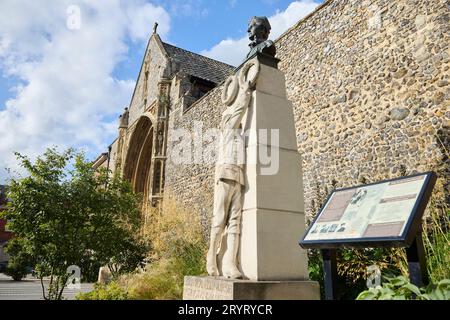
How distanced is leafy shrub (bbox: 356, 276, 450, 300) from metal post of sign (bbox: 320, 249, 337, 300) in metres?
0.56

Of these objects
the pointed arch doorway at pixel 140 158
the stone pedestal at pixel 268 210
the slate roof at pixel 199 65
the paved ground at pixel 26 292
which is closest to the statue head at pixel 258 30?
the stone pedestal at pixel 268 210

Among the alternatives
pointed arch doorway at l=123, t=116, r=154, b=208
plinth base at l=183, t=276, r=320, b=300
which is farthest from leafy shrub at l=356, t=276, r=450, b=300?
pointed arch doorway at l=123, t=116, r=154, b=208

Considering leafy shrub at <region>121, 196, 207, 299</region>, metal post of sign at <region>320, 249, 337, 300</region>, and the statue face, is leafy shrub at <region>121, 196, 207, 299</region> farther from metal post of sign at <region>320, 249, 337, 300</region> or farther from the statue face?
the statue face

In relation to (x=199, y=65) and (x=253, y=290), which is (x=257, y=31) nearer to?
(x=253, y=290)

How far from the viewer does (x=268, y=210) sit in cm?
328

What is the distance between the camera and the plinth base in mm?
2781

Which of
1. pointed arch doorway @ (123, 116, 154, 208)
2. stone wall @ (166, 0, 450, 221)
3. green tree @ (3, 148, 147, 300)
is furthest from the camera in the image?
pointed arch doorway @ (123, 116, 154, 208)

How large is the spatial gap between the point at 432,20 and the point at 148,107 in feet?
45.5

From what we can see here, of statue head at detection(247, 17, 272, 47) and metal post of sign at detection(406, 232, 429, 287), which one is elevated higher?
statue head at detection(247, 17, 272, 47)

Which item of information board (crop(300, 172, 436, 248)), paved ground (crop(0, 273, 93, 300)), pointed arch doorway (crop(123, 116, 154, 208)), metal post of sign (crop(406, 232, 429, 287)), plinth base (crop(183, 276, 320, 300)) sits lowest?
paved ground (crop(0, 273, 93, 300))
